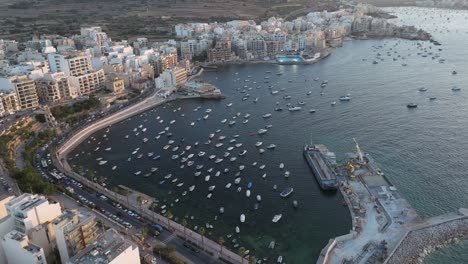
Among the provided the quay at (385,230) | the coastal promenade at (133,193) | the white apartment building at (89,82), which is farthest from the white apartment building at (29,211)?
the white apartment building at (89,82)

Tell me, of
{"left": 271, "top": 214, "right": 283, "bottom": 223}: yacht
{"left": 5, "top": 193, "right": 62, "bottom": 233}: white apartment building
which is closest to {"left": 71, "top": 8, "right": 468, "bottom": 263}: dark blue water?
{"left": 271, "top": 214, "right": 283, "bottom": 223}: yacht

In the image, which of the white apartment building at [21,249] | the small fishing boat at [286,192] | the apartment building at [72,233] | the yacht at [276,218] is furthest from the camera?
the small fishing boat at [286,192]

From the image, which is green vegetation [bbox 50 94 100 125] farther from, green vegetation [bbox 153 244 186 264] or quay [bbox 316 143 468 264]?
quay [bbox 316 143 468 264]

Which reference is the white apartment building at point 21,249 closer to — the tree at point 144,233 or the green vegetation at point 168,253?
the green vegetation at point 168,253

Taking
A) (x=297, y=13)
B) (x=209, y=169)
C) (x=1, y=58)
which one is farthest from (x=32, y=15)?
(x=209, y=169)

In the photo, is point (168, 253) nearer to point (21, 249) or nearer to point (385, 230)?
point (21, 249)
